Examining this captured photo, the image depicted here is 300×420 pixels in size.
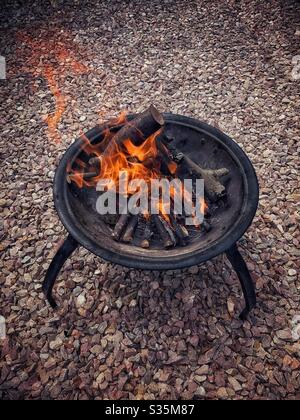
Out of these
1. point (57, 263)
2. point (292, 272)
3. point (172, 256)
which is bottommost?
point (292, 272)

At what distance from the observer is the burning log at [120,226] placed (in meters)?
2.88

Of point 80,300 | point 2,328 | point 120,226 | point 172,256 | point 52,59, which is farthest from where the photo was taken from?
point 52,59

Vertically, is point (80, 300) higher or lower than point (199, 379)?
higher

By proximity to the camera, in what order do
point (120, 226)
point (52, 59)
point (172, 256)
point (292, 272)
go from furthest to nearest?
point (52, 59), point (292, 272), point (120, 226), point (172, 256)

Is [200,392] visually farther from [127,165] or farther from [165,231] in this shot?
[127,165]

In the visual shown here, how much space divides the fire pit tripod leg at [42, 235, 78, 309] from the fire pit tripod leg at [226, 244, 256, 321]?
1.37 meters

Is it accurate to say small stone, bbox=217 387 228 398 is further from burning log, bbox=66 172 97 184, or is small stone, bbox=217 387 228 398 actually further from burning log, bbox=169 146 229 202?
burning log, bbox=66 172 97 184

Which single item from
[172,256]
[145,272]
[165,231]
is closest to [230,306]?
[145,272]

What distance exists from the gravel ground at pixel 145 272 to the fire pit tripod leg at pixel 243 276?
8.9 inches

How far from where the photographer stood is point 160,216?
3.10 meters

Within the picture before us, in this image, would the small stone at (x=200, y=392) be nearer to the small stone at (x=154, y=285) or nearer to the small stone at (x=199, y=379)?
the small stone at (x=199, y=379)

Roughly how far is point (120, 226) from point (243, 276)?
1267mm

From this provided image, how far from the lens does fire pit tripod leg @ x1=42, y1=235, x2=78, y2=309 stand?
9.12ft

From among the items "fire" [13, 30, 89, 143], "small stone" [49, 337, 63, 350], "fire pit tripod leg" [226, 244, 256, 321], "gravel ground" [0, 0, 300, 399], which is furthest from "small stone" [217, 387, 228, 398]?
"fire" [13, 30, 89, 143]
